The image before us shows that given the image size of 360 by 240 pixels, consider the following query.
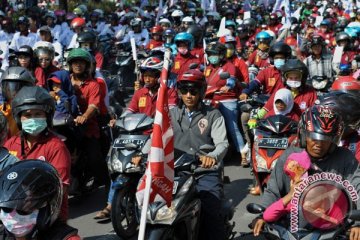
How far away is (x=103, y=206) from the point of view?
25.5ft

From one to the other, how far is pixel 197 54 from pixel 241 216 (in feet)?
19.8

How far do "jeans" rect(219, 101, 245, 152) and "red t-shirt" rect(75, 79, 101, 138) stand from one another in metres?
2.53

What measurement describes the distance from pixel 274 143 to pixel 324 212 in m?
3.40

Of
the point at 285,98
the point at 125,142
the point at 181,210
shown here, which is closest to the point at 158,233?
the point at 181,210

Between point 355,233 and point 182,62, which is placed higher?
point 355,233

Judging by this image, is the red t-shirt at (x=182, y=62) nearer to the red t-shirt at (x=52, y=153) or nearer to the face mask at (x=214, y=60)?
the face mask at (x=214, y=60)

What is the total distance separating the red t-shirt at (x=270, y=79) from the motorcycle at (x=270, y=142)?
2.15 meters

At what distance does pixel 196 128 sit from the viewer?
5.94 metres

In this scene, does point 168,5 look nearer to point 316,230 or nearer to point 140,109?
point 140,109

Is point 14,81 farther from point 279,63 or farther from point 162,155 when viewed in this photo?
point 279,63

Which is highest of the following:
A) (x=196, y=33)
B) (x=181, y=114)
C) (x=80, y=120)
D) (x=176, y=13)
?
(x=181, y=114)

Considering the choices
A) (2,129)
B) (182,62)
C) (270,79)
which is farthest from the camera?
(182,62)

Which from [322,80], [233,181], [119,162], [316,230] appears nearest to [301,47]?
[322,80]

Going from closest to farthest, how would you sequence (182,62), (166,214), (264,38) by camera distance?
1. (166,214)
2. (182,62)
3. (264,38)
